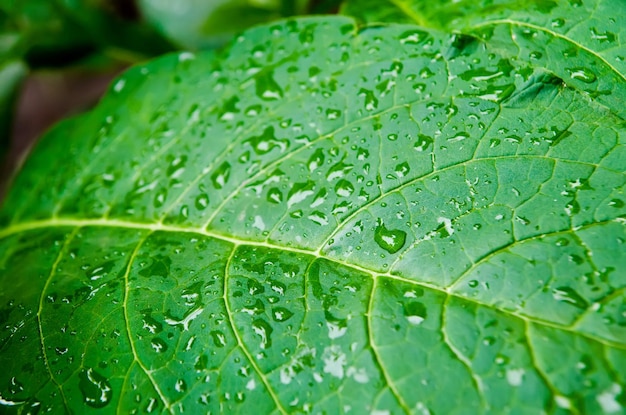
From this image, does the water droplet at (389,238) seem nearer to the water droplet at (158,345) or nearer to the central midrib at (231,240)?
the central midrib at (231,240)

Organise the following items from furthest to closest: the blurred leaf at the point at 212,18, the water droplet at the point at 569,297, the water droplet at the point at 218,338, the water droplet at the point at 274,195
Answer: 1. the blurred leaf at the point at 212,18
2. the water droplet at the point at 274,195
3. the water droplet at the point at 218,338
4. the water droplet at the point at 569,297

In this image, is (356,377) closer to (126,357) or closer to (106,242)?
(126,357)

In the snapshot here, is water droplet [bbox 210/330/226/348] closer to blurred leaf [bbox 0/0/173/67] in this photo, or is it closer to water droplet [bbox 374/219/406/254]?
water droplet [bbox 374/219/406/254]

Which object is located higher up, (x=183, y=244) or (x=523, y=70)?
(x=523, y=70)

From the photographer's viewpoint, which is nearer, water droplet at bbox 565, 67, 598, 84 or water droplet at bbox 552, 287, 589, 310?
water droplet at bbox 552, 287, 589, 310

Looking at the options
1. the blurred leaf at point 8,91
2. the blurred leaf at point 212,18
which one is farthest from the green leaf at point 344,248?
the blurred leaf at point 8,91

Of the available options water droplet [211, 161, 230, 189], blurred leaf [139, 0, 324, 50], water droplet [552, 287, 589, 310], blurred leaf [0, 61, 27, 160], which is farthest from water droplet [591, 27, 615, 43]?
blurred leaf [0, 61, 27, 160]

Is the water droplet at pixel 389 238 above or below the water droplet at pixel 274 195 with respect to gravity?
below

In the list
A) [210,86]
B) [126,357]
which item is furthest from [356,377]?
[210,86]
